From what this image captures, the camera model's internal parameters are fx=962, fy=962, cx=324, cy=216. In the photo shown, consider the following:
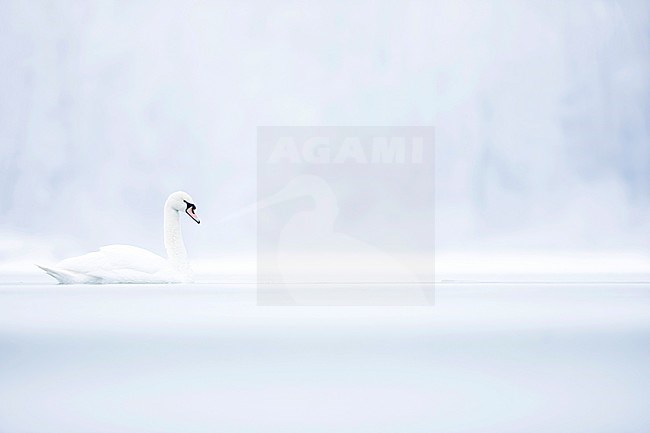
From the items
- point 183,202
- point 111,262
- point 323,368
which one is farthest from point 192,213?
point 323,368

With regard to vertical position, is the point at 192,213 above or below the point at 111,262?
above

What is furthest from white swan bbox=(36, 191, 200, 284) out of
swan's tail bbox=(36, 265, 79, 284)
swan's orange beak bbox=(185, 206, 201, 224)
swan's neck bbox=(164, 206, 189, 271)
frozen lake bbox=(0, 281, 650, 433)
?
frozen lake bbox=(0, 281, 650, 433)

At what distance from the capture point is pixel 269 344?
2555 mm

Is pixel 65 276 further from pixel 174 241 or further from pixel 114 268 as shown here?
pixel 174 241

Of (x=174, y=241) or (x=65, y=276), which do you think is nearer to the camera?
(x=65, y=276)

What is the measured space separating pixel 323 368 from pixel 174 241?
10.6 feet

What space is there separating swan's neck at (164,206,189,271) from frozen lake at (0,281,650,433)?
1655mm

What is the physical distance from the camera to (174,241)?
5.31 m

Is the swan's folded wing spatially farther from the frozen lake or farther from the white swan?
the frozen lake

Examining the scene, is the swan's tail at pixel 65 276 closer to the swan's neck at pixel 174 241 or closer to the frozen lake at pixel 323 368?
the swan's neck at pixel 174 241

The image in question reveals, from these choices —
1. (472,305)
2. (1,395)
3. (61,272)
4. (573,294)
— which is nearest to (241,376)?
(1,395)

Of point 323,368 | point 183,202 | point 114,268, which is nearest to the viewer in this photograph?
point 323,368

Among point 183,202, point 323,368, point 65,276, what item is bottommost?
point 323,368

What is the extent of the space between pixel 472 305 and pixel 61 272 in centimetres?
208
